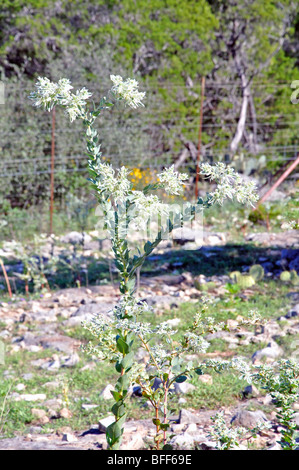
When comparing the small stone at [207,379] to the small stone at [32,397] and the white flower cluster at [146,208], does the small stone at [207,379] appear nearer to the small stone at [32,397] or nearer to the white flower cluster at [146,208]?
the small stone at [32,397]

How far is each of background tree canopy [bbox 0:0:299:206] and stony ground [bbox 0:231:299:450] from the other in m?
2.99

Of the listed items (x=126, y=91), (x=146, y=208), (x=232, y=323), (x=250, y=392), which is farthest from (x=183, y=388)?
(x=126, y=91)

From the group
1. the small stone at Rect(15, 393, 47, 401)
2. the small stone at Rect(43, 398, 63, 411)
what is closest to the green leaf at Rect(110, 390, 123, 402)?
the small stone at Rect(43, 398, 63, 411)

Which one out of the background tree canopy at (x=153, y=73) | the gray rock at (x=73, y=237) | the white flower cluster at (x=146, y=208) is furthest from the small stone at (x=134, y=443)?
the background tree canopy at (x=153, y=73)

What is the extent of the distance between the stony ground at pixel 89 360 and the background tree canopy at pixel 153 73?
118 inches

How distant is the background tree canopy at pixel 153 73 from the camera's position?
320 inches

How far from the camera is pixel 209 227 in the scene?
24.6 feet

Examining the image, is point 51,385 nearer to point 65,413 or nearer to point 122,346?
point 65,413

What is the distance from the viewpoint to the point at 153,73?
9.65 m

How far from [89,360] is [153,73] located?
22.8ft

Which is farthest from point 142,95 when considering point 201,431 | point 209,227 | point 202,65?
point 202,65

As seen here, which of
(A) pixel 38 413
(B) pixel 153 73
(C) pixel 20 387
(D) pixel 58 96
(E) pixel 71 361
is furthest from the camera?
(B) pixel 153 73

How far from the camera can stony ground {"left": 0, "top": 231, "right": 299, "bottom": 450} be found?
256cm

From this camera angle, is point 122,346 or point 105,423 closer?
point 122,346
